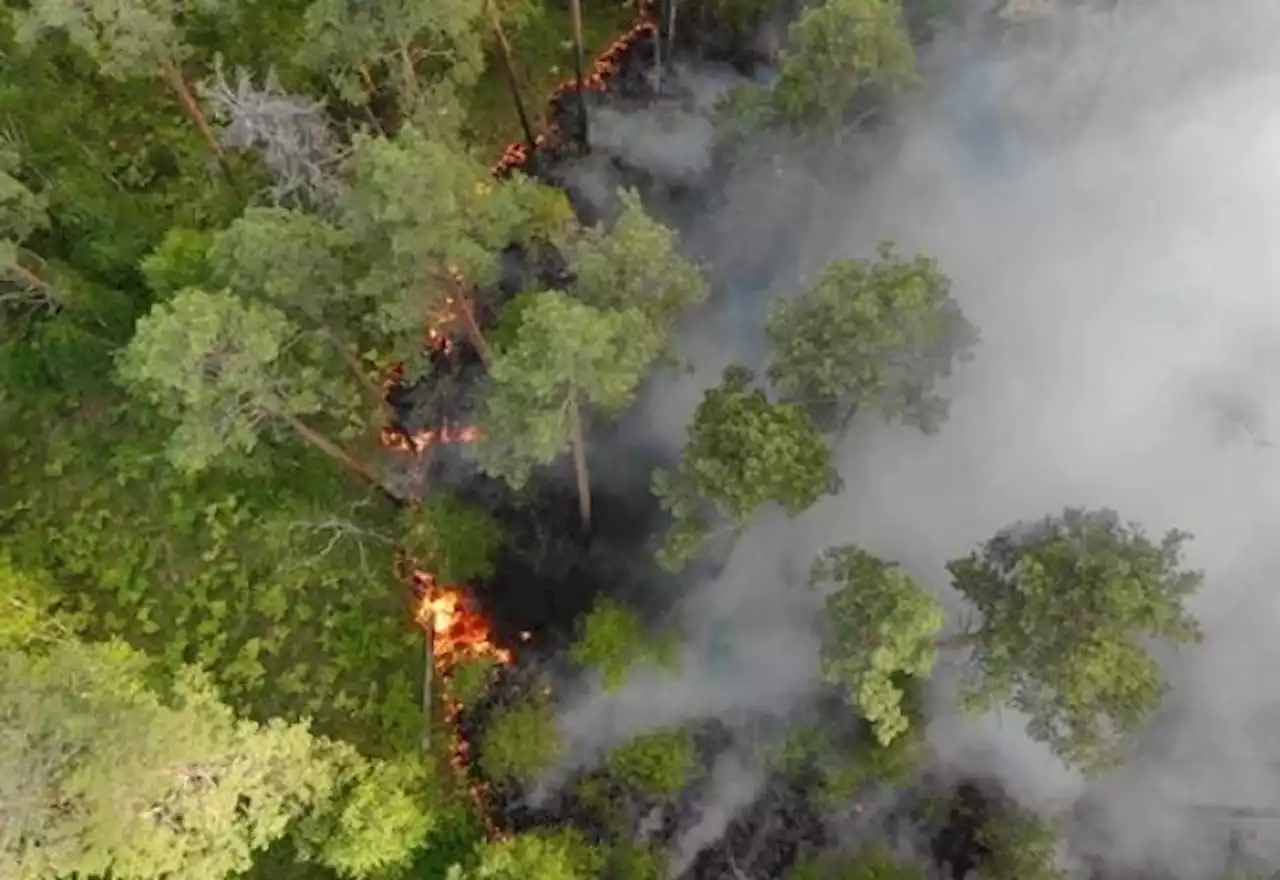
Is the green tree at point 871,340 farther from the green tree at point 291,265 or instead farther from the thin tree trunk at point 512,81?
the thin tree trunk at point 512,81

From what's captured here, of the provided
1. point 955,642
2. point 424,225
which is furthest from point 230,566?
point 955,642

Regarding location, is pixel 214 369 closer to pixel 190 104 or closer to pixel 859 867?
pixel 190 104

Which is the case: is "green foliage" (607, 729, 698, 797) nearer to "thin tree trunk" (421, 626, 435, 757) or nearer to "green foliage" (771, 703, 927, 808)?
"green foliage" (771, 703, 927, 808)

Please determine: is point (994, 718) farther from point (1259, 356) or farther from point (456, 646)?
point (456, 646)

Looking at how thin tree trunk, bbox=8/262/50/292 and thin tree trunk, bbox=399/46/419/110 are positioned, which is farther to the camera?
thin tree trunk, bbox=8/262/50/292

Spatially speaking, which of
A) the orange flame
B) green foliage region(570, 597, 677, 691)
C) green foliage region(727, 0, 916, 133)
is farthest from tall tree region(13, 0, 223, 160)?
green foliage region(570, 597, 677, 691)
